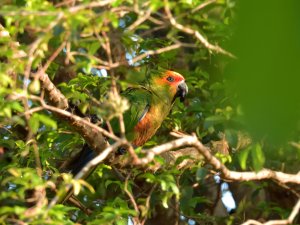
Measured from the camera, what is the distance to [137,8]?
1.65 m

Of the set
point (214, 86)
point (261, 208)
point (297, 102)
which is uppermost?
point (297, 102)

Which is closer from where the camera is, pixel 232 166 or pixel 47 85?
pixel 47 85

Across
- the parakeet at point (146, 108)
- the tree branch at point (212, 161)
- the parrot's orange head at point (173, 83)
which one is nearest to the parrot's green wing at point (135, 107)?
the parakeet at point (146, 108)

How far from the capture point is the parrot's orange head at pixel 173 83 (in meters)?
4.01

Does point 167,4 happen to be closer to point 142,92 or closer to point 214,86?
point 214,86

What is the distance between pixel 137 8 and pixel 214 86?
164cm

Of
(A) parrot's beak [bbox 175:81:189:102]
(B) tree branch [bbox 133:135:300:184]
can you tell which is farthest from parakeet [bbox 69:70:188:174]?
(B) tree branch [bbox 133:135:300:184]

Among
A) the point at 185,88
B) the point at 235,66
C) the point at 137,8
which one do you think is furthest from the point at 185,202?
the point at 235,66

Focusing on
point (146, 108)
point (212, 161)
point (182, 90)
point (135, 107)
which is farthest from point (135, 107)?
point (212, 161)

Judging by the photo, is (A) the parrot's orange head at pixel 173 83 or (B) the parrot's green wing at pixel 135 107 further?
(A) the parrot's orange head at pixel 173 83

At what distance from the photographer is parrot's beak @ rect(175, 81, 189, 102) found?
3.95 meters

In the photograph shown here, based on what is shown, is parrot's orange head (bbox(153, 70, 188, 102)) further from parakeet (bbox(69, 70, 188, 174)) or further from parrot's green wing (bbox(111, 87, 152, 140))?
parrot's green wing (bbox(111, 87, 152, 140))

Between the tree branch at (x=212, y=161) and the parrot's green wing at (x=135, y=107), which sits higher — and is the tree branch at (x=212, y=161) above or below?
above

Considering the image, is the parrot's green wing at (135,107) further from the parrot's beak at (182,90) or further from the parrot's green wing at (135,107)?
the parrot's beak at (182,90)
